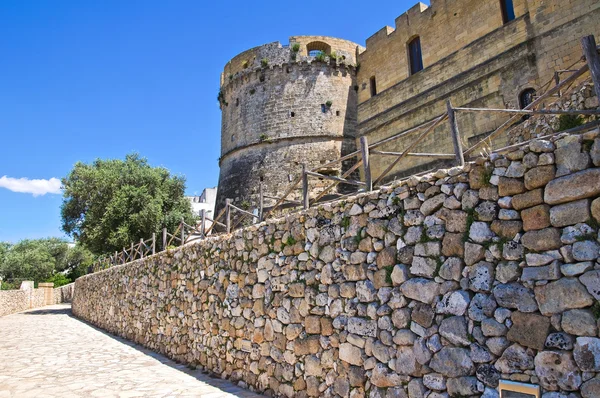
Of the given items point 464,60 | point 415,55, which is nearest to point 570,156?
point 464,60

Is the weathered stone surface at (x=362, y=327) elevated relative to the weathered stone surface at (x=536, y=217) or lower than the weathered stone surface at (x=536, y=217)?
lower

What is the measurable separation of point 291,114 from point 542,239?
19615mm

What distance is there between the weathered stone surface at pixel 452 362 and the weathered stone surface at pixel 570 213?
48.8 inches

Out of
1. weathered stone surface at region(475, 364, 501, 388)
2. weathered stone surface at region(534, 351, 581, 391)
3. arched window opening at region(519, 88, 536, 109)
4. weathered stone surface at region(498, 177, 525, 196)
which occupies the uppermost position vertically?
arched window opening at region(519, 88, 536, 109)

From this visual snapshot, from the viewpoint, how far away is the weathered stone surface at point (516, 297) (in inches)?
118

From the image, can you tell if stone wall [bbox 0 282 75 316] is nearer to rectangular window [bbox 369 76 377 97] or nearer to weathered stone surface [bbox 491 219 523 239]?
rectangular window [bbox 369 76 377 97]

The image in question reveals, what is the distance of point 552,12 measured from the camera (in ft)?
41.1

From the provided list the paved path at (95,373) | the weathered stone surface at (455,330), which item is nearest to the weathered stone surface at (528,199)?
the weathered stone surface at (455,330)

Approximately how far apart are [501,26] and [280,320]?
13829 millimetres

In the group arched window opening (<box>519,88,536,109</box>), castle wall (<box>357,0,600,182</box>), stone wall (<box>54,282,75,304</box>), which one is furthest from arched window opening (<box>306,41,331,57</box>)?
stone wall (<box>54,282,75,304</box>)

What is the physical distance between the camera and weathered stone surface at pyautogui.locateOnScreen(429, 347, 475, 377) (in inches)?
131

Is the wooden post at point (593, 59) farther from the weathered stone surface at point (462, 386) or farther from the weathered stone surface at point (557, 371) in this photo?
the weathered stone surface at point (462, 386)

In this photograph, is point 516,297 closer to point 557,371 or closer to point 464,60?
point 557,371

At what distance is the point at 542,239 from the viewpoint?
3.00 m
